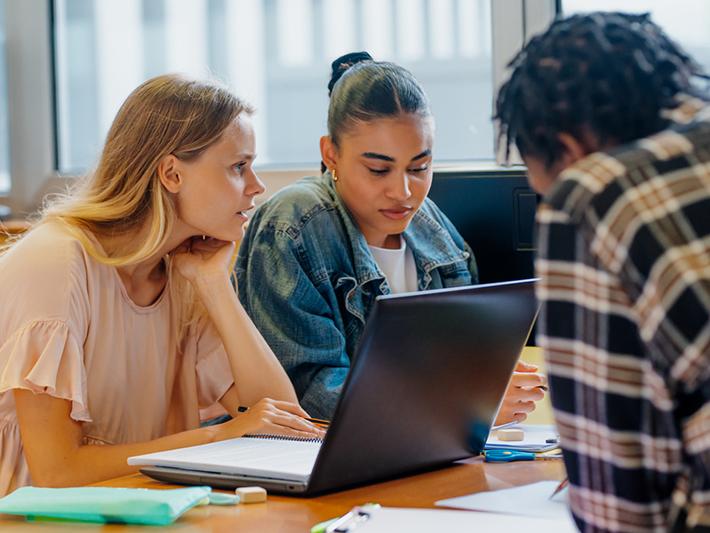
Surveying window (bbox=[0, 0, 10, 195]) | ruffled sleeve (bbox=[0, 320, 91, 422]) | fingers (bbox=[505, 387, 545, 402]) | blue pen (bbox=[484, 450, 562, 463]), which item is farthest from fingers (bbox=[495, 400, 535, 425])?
window (bbox=[0, 0, 10, 195])

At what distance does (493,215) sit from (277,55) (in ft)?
4.57

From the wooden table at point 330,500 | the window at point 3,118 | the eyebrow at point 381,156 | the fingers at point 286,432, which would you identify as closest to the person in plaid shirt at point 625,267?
the wooden table at point 330,500

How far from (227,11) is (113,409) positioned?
1.94 metres

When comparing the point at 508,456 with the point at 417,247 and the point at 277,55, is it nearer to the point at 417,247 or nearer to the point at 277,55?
the point at 417,247

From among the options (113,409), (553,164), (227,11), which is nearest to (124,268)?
(113,409)

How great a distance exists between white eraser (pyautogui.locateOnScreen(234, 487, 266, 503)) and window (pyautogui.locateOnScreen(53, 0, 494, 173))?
6.65 feet

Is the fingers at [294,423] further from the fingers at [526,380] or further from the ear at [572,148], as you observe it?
the ear at [572,148]

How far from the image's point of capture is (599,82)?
0.68 meters

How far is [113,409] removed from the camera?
5.26ft

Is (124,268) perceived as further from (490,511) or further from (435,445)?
(490,511)

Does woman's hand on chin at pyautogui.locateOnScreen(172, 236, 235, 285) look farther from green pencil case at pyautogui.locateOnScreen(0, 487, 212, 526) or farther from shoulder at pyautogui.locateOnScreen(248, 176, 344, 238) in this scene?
green pencil case at pyautogui.locateOnScreen(0, 487, 212, 526)

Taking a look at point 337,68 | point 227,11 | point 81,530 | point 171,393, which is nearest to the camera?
point 81,530

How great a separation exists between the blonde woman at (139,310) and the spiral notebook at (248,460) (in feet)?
0.38

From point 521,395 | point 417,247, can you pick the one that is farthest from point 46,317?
point 417,247
